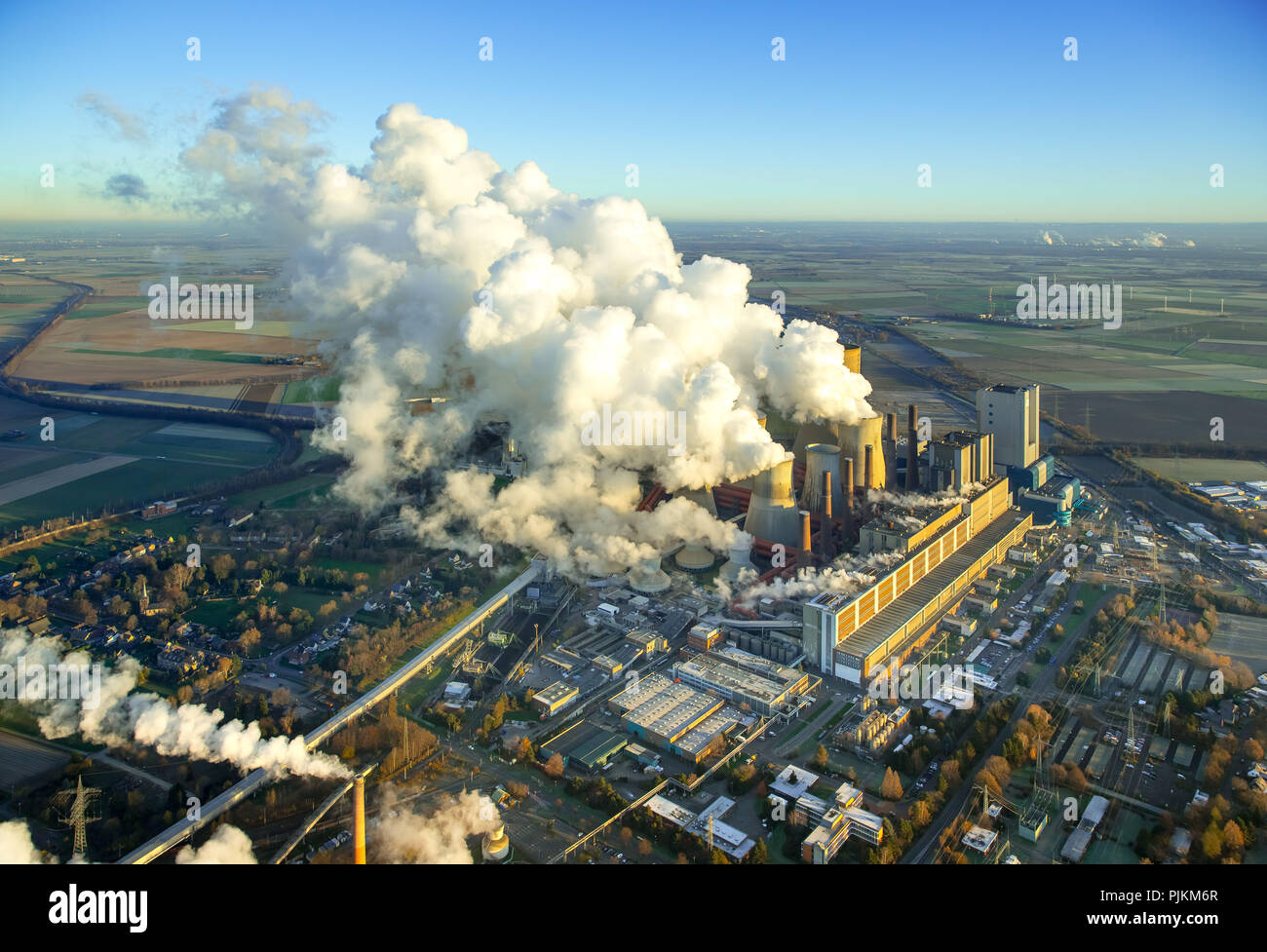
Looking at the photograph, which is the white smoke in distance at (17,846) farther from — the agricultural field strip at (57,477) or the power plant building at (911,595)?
the agricultural field strip at (57,477)

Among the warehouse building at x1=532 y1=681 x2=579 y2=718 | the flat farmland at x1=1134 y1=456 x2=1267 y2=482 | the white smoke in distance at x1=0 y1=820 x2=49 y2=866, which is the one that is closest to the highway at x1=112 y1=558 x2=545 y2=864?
the white smoke in distance at x1=0 y1=820 x2=49 y2=866

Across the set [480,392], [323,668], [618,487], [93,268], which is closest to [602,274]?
[480,392]

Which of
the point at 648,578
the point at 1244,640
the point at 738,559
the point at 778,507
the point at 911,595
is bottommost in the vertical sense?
the point at 1244,640

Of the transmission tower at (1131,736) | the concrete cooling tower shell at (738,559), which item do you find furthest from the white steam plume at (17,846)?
the transmission tower at (1131,736)

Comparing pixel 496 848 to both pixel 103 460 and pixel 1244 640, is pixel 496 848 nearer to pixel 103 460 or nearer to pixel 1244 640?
pixel 1244 640

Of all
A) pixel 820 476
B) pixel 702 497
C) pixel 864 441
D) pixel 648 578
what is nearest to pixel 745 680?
pixel 648 578

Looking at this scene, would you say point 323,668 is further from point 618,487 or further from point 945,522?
point 945,522
